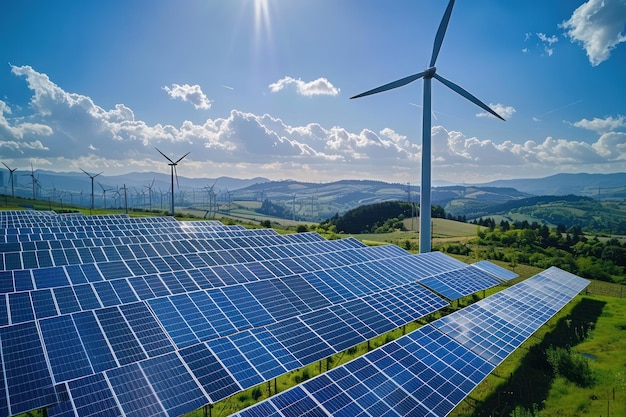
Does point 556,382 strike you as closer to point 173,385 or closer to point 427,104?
point 173,385

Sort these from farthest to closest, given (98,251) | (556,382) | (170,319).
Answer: (98,251) → (556,382) → (170,319)

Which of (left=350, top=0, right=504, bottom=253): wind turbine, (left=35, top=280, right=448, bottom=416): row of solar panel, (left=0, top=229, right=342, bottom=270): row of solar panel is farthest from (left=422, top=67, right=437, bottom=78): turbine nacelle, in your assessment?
(left=35, top=280, right=448, bottom=416): row of solar panel

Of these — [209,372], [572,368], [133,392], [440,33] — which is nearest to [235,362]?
[209,372]

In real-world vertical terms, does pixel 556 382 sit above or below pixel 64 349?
below

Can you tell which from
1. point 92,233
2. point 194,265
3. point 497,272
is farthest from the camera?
point 92,233

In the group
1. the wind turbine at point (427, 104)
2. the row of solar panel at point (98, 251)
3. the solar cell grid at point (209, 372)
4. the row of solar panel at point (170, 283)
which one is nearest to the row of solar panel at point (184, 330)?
the solar cell grid at point (209, 372)

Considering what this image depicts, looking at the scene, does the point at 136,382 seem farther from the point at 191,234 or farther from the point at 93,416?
the point at 191,234

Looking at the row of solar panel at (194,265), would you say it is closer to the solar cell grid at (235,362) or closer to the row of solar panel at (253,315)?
the row of solar panel at (253,315)
